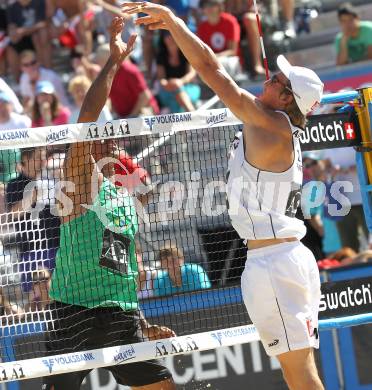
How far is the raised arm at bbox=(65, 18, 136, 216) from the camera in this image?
5.95 m

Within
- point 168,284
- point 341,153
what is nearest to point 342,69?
point 341,153

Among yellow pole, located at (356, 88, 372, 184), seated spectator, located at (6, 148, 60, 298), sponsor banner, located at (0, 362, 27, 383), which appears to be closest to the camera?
sponsor banner, located at (0, 362, 27, 383)

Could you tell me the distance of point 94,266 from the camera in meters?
6.11

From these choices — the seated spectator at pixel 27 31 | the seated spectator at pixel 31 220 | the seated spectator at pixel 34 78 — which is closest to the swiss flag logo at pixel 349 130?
the seated spectator at pixel 31 220

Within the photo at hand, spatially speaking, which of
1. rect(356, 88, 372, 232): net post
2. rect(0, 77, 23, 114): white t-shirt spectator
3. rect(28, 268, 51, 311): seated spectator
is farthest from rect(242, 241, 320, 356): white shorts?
rect(0, 77, 23, 114): white t-shirt spectator

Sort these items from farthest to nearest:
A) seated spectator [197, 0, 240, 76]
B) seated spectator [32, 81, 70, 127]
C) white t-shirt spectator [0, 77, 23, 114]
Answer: seated spectator [197, 0, 240, 76], seated spectator [32, 81, 70, 127], white t-shirt spectator [0, 77, 23, 114]

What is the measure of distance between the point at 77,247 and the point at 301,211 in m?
1.71

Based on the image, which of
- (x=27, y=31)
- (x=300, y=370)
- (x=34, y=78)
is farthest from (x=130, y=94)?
(x=300, y=370)

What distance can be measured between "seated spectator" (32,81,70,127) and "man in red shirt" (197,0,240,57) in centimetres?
223

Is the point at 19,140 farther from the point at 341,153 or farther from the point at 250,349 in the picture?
the point at 341,153

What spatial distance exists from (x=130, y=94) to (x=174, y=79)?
0.54 meters

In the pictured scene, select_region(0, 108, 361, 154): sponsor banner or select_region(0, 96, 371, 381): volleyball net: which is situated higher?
select_region(0, 108, 361, 154): sponsor banner

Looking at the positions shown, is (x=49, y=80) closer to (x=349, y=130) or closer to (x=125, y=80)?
(x=125, y=80)

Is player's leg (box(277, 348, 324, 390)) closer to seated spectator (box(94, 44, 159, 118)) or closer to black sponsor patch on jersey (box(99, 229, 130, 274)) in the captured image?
black sponsor patch on jersey (box(99, 229, 130, 274))
